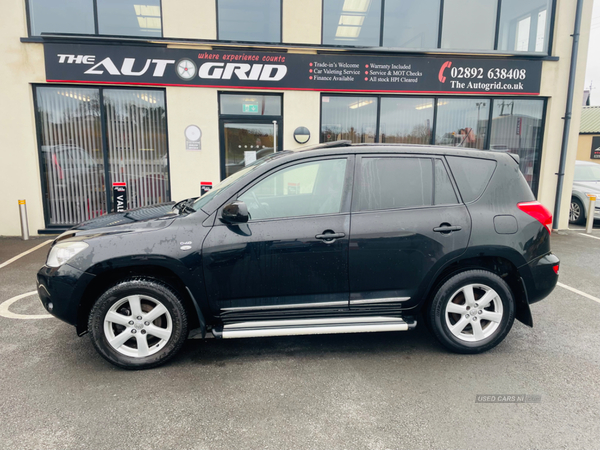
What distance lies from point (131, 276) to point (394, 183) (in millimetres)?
2313

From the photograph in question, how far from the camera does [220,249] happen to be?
313 centimetres

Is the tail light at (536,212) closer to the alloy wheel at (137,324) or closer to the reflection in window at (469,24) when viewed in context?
the alloy wheel at (137,324)

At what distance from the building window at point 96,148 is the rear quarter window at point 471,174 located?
20.7 feet

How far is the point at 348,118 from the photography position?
8.56m

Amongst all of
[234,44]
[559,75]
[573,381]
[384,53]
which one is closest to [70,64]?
[234,44]

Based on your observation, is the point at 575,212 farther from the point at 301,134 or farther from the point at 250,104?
the point at 250,104

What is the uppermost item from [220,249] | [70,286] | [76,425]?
[220,249]

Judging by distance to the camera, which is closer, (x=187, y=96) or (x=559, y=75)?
(x=187, y=96)

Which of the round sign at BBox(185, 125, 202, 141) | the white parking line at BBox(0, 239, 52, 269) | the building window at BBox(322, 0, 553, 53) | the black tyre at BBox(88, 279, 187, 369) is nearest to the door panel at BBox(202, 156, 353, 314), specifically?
the black tyre at BBox(88, 279, 187, 369)

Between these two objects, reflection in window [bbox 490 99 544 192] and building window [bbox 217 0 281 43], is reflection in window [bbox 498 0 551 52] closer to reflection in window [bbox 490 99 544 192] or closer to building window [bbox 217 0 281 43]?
reflection in window [bbox 490 99 544 192]

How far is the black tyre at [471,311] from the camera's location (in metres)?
3.38

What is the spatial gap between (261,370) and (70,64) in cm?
728

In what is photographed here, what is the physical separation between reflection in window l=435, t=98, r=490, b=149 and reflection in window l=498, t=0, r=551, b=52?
1.32 metres

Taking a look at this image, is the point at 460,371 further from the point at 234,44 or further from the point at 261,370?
the point at 234,44
